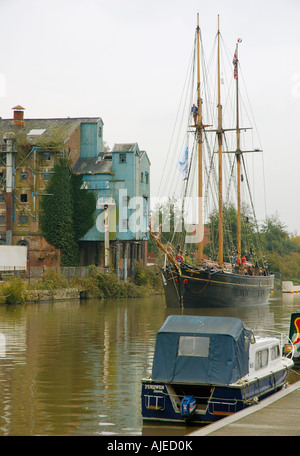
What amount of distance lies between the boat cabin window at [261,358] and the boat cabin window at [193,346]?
2131 millimetres

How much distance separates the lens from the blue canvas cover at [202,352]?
16.8 meters

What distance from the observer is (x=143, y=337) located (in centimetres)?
3544

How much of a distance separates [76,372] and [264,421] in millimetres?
10945

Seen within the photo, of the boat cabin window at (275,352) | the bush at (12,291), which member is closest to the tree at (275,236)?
the bush at (12,291)

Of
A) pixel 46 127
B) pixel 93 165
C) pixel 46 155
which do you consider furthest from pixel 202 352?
pixel 46 127

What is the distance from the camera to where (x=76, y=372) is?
79.5ft

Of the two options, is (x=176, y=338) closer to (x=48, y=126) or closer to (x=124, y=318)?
(x=124, y=318)

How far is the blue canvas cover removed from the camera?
1684 cm

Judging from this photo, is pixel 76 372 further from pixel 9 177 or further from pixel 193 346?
pixel 9 177

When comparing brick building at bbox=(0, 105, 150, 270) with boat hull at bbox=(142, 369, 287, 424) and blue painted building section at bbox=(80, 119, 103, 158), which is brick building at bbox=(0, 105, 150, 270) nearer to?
blue painted building section at bbox=(80, 119, 103, 158)

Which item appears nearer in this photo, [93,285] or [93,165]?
[93,285]

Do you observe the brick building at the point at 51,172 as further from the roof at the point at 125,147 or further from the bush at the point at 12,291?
the bush at the point at 12,291

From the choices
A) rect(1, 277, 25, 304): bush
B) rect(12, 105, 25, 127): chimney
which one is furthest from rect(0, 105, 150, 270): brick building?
rect(1, 277, 25, 304): bush
